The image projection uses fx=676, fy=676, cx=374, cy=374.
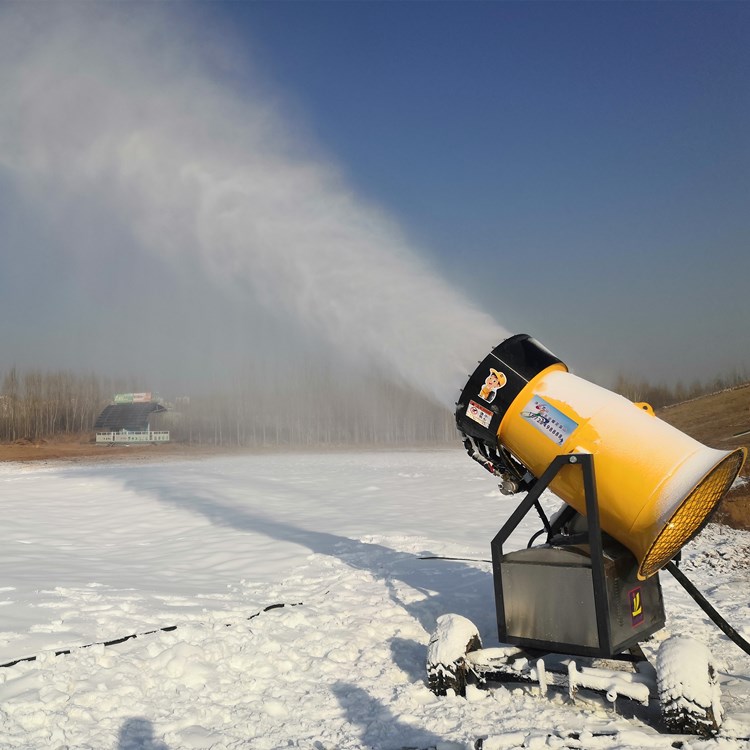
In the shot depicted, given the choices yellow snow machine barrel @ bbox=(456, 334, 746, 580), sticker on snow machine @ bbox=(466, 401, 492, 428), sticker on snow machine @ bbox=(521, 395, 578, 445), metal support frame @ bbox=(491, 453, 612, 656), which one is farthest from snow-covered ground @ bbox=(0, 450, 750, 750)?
sticker on snow machine @ bbox=(466, 401, 492, 428)

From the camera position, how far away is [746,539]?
13125 mm

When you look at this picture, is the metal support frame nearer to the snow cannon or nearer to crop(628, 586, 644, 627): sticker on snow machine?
the snow cannon

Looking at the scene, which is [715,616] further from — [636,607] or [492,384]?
[492,384]

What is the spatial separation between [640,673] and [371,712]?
228 centimetres

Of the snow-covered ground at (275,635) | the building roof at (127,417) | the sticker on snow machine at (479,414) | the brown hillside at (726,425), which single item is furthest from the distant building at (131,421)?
the sticker on snow machine at (479,414)

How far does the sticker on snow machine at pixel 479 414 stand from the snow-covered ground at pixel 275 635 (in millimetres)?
2340

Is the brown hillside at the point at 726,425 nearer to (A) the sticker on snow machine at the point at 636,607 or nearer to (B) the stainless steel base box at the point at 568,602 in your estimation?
(A) the sticker on snow machine at the point at 636,607

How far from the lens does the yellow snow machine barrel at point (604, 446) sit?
550cm

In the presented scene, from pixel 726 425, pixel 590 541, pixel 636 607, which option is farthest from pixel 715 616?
pixel 726 425

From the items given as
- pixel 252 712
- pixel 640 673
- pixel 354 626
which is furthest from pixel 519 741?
pixel 354 626

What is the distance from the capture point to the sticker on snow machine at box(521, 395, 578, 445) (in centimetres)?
593

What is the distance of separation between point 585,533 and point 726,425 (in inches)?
1034

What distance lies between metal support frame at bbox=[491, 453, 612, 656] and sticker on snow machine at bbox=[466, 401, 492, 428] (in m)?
0.73

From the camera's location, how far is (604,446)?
5.75 meters
